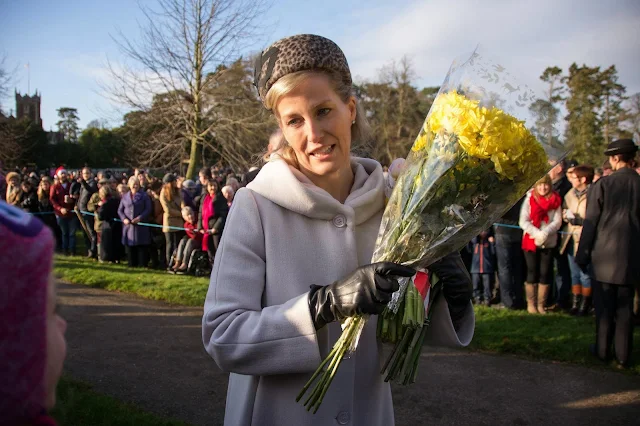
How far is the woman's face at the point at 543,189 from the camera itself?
21.5 feet

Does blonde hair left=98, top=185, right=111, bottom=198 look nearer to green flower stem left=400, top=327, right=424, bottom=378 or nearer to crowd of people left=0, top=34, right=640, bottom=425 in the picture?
crowd of people left=0, top=34, right=640, bottom=425

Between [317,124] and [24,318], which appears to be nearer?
[24,318]

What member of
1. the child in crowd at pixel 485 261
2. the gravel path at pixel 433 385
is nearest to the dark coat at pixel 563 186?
the child in crowd at pixel 485 261

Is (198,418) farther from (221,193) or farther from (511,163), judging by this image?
(221,193)

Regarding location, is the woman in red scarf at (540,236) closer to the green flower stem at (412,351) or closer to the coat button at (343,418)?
the green flower stem at (412,351)

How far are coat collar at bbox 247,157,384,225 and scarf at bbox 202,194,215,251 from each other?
712 cm

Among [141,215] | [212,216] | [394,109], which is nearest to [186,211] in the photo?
[212,216]

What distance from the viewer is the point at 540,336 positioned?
5609 millimetres

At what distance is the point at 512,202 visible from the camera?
1.74 m

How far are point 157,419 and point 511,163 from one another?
137 inches

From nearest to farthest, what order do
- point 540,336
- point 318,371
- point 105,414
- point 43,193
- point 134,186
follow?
point 318,371, point 105,414, point 540,336, point 134,186, point 43,193

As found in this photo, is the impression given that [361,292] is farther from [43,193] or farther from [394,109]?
[394,109]

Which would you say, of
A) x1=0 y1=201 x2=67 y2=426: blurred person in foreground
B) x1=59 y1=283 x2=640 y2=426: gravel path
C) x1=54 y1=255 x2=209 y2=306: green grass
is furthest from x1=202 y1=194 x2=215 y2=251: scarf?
x1=0 y1=201 x2=67 y2=426: blurred person in foreground

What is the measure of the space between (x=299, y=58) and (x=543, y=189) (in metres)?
5.78
